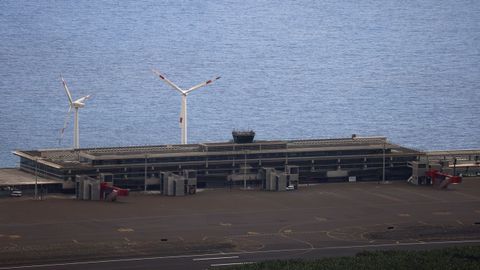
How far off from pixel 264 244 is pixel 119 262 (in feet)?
60.0

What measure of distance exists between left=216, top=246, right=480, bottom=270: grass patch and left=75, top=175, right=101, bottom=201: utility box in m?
40.9

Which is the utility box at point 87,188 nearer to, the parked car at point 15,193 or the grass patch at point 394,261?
the parked car at point 15,193

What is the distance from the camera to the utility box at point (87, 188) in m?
197

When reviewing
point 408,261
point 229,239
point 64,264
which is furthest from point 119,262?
point 408,261

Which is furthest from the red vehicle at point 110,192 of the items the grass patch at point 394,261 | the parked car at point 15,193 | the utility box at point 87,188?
the grass patch at point 394,261

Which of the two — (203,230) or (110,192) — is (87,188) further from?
(203,230)

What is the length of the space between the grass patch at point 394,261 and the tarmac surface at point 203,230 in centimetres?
673

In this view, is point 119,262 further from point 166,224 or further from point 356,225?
point 356,225

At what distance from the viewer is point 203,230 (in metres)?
181

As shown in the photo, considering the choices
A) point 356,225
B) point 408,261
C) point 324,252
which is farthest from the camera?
point 356,225

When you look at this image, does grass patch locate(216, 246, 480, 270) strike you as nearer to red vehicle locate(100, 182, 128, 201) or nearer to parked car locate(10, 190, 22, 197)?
red vehicle locate(100, 182, 128, 201)

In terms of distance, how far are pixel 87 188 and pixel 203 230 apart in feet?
73.2

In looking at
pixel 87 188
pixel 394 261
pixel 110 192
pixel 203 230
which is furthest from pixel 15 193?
pixel 394 261

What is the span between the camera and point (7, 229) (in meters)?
178
